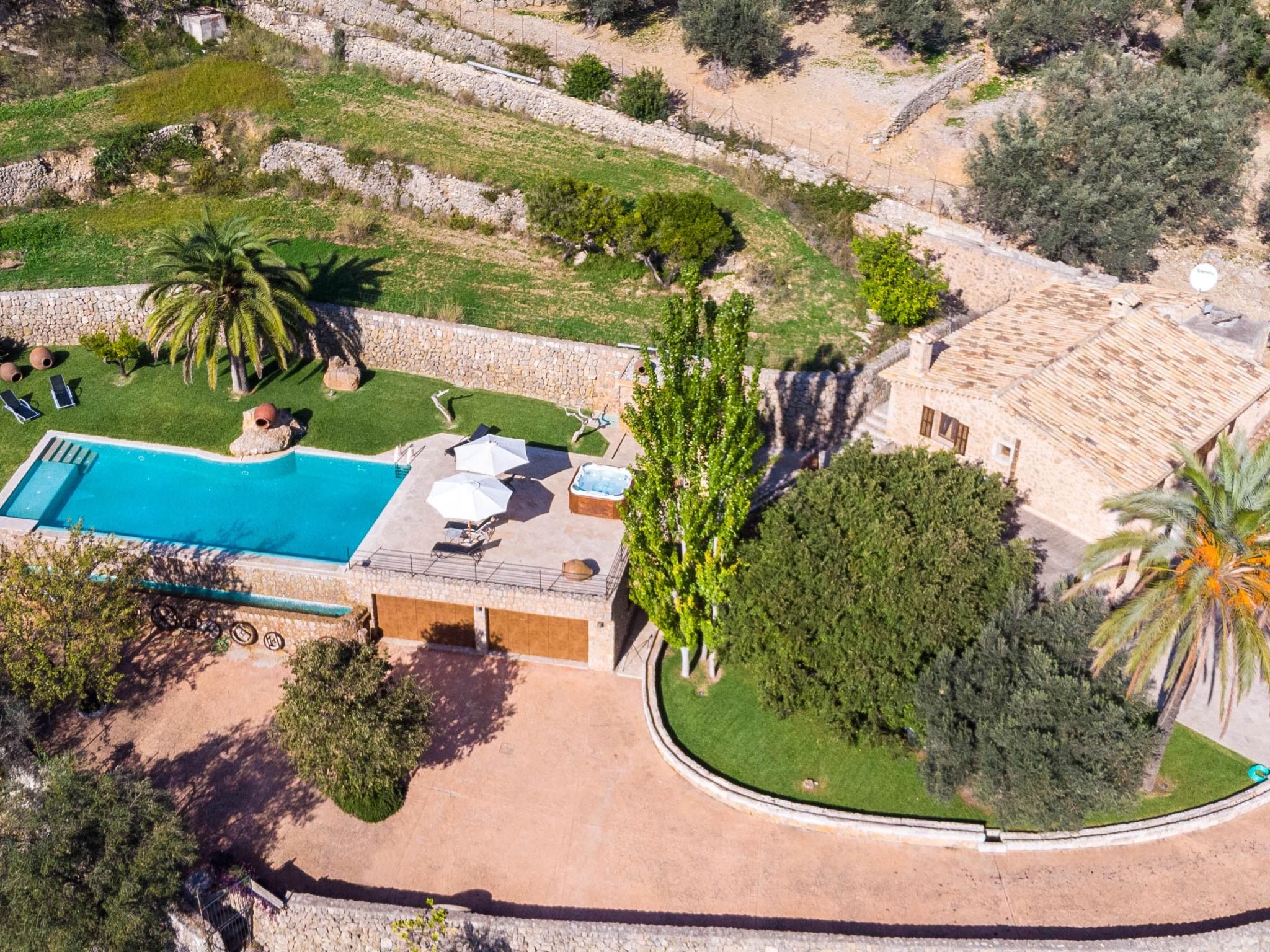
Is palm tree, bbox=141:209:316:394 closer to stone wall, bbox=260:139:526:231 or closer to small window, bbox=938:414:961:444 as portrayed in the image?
stone wall, bbox=260:139:526:231

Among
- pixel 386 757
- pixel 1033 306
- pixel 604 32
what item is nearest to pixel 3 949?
pixel 386 757

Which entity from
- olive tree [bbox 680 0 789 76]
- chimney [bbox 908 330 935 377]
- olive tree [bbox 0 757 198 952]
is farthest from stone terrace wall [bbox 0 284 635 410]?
olive tree [bbox 680 0 789 76]

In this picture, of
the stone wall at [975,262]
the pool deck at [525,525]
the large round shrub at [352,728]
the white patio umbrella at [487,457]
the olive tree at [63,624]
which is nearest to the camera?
the large round shrub at [352,728]

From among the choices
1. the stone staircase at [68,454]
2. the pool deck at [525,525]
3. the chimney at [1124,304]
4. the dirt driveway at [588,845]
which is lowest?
the dirt driveway at [588,845]

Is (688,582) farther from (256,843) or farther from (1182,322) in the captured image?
(1182,322)

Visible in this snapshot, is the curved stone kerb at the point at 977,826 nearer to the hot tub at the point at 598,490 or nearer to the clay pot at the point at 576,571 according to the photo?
the clay pot at the point at 576,571

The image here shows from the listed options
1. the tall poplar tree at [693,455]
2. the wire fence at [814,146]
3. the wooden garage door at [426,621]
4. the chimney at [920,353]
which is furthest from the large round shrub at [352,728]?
the wire fence at [814,146]

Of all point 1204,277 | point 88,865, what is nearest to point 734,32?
point 1204,277
